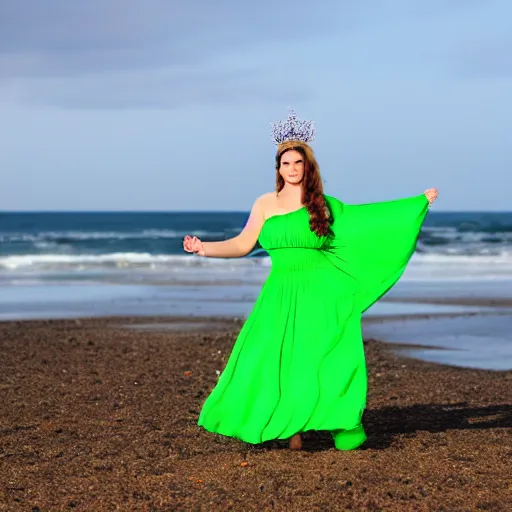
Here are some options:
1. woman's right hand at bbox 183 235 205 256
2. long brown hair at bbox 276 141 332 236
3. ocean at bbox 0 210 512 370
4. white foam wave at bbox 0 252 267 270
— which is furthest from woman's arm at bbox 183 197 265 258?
white foam wave at bbox 0 252 267 270

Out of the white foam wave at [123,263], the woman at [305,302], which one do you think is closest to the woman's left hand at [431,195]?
the woman at [305,302]

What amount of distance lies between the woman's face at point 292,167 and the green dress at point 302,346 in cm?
21

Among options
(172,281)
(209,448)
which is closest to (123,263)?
(172,281)

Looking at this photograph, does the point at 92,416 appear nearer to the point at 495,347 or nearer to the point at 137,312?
the point at 495,347

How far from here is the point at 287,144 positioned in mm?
5719

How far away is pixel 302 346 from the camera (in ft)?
18.4

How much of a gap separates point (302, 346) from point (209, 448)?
95 centimetres

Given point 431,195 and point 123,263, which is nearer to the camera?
point 431,195

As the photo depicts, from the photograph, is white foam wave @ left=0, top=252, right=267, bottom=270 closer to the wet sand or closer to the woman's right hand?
the wet sand

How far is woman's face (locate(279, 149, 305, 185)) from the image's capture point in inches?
223

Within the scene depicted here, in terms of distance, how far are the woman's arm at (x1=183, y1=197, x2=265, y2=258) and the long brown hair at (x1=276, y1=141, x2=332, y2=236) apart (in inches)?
7.7

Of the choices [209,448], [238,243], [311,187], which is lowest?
[209,448]

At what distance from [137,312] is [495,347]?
5.85 meters

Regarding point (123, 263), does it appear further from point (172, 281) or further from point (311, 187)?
point (311, 187)
